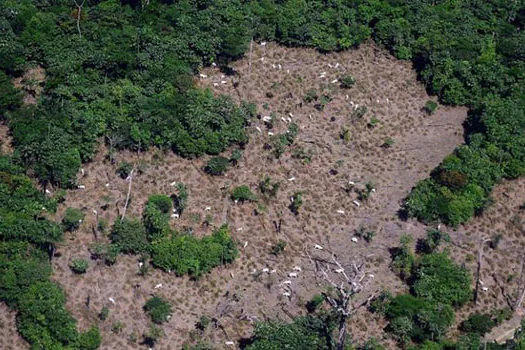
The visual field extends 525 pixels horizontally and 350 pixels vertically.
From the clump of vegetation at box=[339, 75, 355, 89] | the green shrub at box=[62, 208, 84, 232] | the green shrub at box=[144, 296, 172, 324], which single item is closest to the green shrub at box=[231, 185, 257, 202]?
the green shrub at box=[144, 296, 172, 324]

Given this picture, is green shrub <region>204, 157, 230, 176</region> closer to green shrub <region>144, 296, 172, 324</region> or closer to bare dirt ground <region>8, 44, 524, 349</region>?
bare dirt ground <region>8, 44, 524, 349</region>

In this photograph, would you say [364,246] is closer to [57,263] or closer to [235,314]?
[235,314]

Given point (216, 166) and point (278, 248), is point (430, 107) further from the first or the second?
point (278, 248)

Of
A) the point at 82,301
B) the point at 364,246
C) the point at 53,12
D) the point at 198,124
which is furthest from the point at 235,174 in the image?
the point at 53,12

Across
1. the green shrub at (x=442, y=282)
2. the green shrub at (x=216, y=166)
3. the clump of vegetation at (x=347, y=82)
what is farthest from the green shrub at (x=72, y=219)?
the clump of vegetation at (x=347, y=82)

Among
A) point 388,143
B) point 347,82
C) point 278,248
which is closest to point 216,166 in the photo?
point 278,248

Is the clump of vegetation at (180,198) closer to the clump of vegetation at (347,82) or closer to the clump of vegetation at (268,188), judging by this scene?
the clump of vegetation at (268,188)
